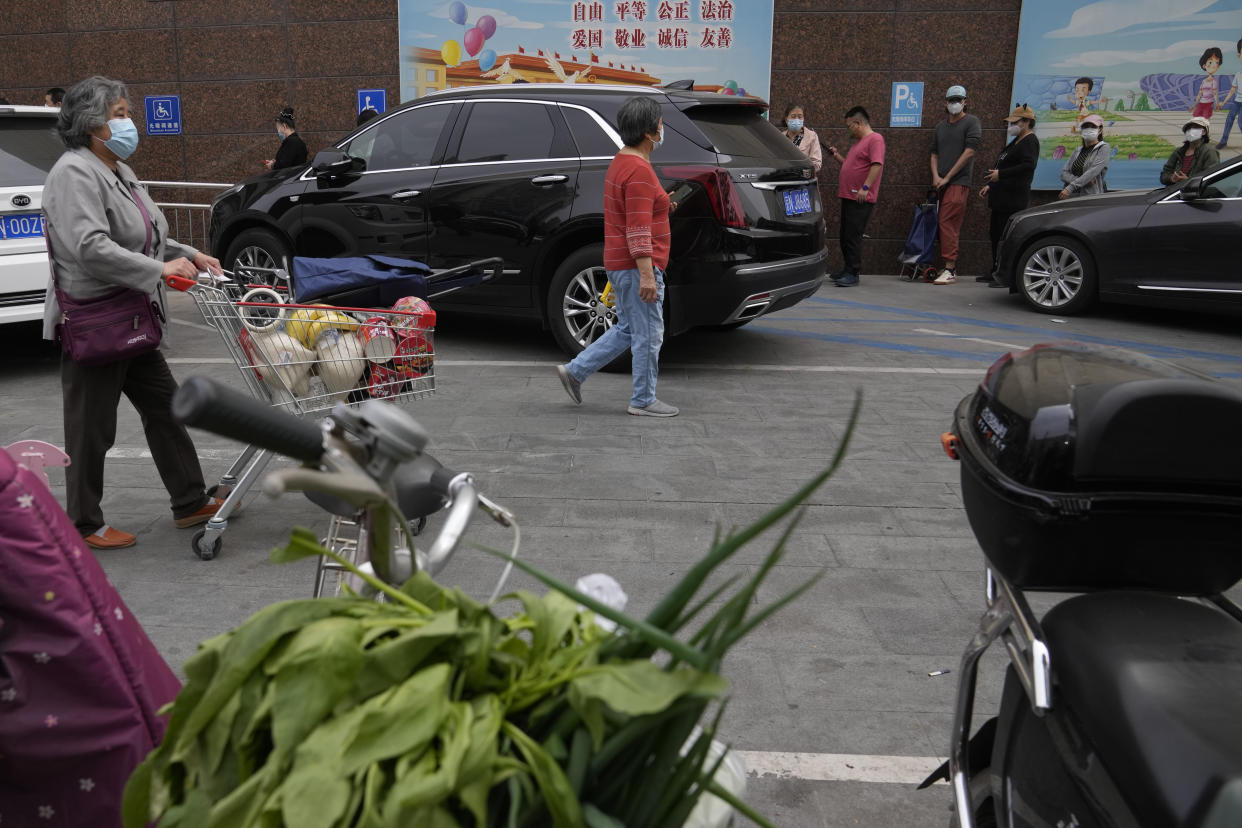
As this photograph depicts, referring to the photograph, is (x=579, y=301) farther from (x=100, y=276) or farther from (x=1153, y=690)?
(x=1153, y=690)

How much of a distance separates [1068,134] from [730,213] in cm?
712

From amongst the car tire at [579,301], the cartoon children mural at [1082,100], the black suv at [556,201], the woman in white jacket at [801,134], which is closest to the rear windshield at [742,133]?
the black suv at [556,201]

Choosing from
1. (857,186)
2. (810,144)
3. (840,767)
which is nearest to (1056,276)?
(857,186)

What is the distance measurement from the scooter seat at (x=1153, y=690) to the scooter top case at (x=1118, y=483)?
11 centimetres

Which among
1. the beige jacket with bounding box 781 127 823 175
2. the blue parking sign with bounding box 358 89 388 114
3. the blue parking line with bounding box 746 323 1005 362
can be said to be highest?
the blue parking sign with bounding box 358 89 388 114

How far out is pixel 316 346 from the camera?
424cm

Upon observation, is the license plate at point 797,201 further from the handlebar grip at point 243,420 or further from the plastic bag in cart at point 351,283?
the handlebar grip at point 243,420

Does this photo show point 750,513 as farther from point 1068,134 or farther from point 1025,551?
point 1068,134

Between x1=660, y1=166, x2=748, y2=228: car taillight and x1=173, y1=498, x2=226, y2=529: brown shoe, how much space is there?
3.79m

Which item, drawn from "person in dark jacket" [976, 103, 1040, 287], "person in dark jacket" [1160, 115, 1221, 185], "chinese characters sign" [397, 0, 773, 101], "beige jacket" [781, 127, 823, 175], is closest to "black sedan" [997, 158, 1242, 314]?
"person in dark jacket" [976, 103, 1040, 287]

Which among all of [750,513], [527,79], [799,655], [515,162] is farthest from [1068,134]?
[799,655]

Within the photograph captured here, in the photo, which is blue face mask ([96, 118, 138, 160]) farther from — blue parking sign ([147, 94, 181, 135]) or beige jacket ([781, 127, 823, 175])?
blue parking sign ([147, 94, 181, 135])

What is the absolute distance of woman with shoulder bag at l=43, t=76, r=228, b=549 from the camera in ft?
13.3

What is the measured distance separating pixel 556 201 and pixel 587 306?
30.8 inches
